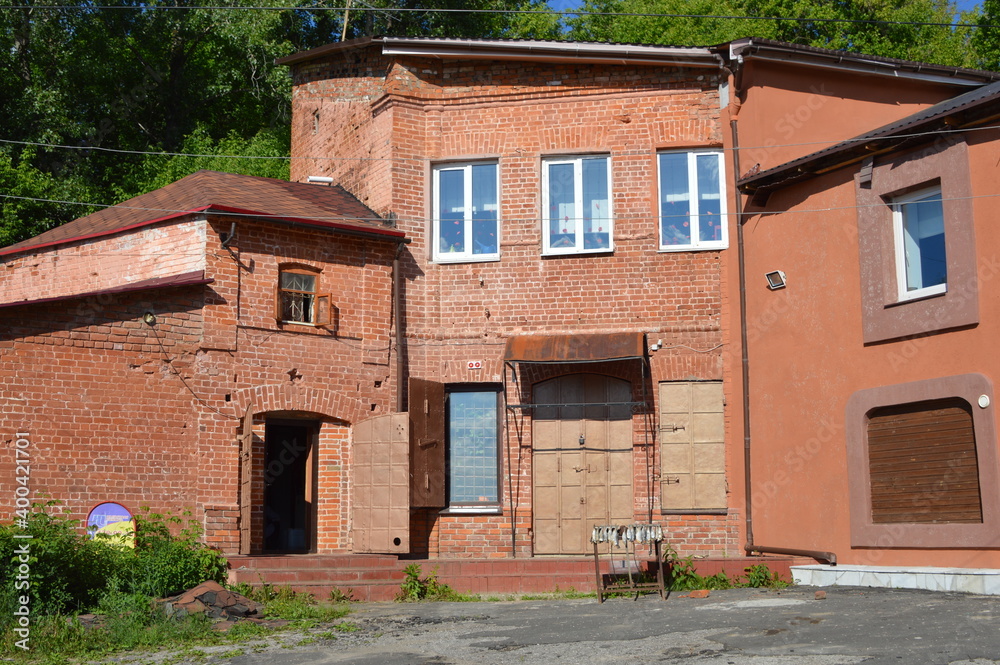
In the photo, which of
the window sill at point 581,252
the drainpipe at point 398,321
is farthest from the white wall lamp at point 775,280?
the drainpipe at point 398,321

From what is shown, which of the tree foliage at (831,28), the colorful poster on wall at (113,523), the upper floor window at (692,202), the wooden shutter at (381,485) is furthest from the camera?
the tree foliage at (831,28)

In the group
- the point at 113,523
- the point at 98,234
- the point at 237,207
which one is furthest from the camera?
the point at 98,234

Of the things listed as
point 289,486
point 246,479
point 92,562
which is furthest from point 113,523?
point 289,486

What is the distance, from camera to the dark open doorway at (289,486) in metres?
15.4

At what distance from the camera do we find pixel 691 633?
9.77m

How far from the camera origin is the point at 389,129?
54.6 feet

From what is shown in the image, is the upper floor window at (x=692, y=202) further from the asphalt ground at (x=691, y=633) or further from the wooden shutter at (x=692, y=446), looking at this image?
the asphalt ground at (x=691, y=633)

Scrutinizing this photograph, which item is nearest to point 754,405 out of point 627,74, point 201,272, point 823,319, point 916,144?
point 823,319

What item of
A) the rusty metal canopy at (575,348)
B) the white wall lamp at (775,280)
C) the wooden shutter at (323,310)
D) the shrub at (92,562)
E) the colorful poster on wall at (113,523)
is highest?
the white wall lamp at (775,280)

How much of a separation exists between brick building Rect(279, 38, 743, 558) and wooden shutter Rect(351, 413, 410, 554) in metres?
0.38

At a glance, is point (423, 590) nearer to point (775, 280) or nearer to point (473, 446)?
point (473, 446)

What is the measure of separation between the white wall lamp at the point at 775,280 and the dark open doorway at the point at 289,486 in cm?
669

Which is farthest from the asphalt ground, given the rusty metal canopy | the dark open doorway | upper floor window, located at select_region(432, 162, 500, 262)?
upper floor window, located at select_region(432, 162, 500, 262)

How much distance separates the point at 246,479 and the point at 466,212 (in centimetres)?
527
